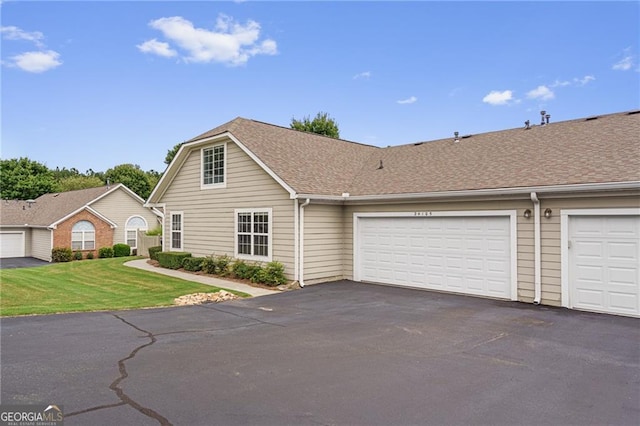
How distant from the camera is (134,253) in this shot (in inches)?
1212

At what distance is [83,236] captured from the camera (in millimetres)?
28734

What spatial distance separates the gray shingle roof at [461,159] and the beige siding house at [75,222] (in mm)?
18253

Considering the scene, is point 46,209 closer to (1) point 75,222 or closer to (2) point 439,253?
(1) point 75,222

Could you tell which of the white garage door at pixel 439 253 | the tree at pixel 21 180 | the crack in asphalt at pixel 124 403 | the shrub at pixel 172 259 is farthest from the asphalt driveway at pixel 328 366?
the tree at pixel 21 180

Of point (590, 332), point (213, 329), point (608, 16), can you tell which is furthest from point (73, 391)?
point (608, 16)

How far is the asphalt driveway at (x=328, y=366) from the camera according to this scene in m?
4.17

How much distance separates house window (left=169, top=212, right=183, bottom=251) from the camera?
60.2 ft

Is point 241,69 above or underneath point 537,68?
above

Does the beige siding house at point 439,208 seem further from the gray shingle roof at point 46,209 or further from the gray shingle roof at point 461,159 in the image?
the gray shingle roof at point 46,209

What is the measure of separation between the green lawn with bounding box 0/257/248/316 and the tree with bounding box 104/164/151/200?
38.2 metres

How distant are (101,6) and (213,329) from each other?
1124 cm

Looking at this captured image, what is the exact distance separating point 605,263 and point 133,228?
31.2 metres

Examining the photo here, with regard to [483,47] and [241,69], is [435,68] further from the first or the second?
[241,69]

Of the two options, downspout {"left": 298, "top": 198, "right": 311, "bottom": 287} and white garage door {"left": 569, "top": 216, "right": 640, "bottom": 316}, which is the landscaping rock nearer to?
downspout {"left": 298, "top": 198, "right": 311, "bottom": 287}
